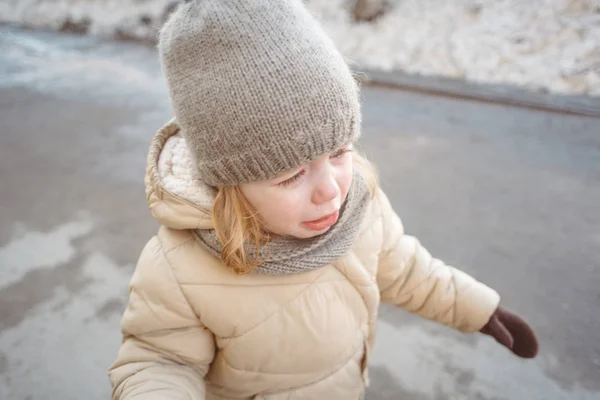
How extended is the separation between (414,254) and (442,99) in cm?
224

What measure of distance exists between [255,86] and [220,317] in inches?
16.8

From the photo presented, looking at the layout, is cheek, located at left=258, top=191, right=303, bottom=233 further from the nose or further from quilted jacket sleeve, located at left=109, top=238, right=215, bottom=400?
quilted jacket sleeve, located at left=109, top=238, right=215, bottom=400

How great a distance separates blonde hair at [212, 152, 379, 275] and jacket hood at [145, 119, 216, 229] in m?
0.03

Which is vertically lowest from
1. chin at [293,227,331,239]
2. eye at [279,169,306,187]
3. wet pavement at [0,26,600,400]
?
wet pavement at [0,26,600,400]

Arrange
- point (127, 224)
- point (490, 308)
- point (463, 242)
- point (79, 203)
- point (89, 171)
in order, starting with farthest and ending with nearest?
point (89, 171) < point (79, 203) < point (127, 224) < point (463, 242) < point (490, 308)

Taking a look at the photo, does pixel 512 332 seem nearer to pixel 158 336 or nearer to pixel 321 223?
pixel 321 223

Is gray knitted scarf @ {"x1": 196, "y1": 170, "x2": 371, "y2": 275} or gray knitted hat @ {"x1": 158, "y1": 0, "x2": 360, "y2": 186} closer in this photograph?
gray knitted hat @ {"x1": 158, "y1": 0, "x2": 360, "y2": 186}

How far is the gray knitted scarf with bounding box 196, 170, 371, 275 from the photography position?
2.82ft

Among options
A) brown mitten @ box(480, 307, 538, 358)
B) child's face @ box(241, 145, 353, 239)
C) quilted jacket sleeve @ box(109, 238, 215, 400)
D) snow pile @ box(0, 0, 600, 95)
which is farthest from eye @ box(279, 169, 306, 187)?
snow pile @ box(0, 0, 600, 95)

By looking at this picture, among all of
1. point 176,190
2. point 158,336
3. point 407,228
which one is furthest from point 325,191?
point 407,228

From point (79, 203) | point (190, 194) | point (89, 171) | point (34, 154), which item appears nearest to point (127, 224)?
point (79, 203)

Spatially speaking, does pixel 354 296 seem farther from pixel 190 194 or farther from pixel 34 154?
pixel 34 154

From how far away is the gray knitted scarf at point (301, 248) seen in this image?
86 cm

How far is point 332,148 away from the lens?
0.78 meters
